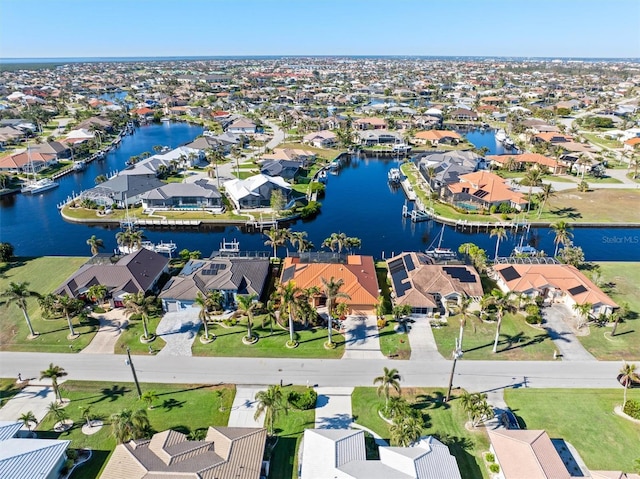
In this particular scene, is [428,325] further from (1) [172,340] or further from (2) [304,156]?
(2) [304,156]

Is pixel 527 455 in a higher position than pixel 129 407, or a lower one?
higher

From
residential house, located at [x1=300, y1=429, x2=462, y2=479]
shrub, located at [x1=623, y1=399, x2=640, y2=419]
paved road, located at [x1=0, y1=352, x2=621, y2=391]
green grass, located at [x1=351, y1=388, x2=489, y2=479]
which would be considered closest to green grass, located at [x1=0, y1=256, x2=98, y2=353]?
paved road, located at [x1=0, y1=352, x2=621, y2=391]

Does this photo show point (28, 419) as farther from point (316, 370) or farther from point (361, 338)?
point (361, 338)

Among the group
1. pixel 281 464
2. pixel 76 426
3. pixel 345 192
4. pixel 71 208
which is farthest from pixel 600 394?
pixel 71 208

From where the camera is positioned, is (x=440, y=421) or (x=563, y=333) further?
(x=563, y=333)

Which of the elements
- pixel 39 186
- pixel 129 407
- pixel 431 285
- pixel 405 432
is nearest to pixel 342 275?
pixel 431 285

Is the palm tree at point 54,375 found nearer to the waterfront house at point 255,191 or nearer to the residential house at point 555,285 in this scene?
the residential house at point 555,285
